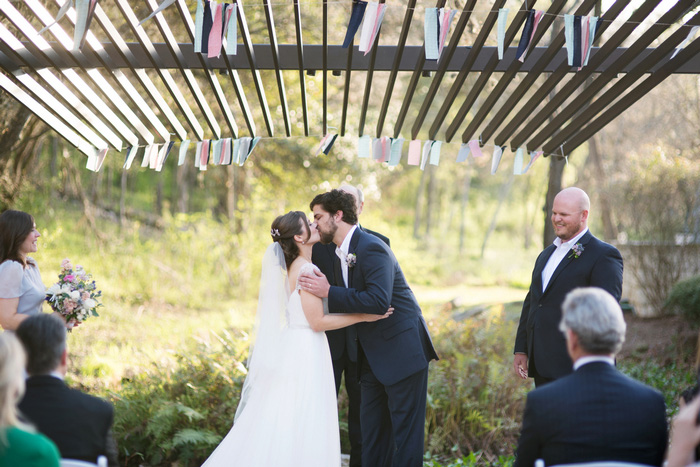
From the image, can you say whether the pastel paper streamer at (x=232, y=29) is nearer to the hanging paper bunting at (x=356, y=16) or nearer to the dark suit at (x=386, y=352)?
the hanging paper bunting at (x=356, y=16)

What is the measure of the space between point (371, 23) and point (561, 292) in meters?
2.09

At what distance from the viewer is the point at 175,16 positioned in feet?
27.5

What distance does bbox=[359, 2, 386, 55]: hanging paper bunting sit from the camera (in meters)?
3.37

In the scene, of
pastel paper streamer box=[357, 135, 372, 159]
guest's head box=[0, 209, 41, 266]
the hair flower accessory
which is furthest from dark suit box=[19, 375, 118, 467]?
pastel paper streamer box=[357, 135, 372, 159]

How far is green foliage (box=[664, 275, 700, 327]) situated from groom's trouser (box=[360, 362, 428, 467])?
211 inches

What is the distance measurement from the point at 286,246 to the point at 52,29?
196cm

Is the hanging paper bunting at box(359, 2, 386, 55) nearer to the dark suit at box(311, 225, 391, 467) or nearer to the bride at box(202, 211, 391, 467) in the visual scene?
the bride at box(202, 211, 391, 467)

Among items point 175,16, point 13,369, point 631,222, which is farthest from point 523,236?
point 13,369

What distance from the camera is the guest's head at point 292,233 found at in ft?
14.5

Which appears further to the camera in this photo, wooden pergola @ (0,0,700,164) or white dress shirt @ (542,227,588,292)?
white dress shirt @ (542,227,588,292)

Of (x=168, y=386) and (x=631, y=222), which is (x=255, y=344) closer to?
(x=168, y=386)

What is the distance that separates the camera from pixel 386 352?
4258mm

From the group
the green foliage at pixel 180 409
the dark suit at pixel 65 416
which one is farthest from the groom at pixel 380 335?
the dark suit at pixel 65 416

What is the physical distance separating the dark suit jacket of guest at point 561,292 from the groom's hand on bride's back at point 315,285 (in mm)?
1430
